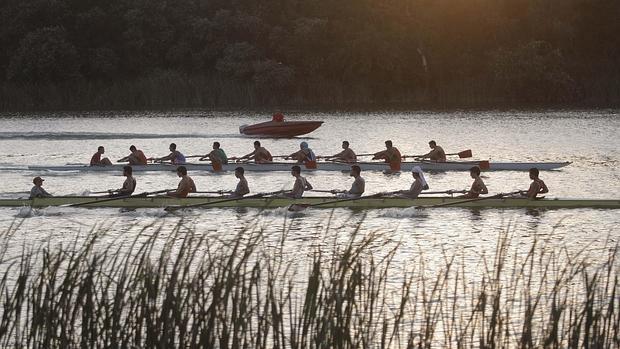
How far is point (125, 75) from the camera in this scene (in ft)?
276

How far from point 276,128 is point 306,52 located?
25.5 metres

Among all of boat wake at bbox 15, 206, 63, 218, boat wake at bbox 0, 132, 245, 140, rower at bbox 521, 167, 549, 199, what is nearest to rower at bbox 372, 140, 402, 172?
rower at bbox 521, 167, 549, 199

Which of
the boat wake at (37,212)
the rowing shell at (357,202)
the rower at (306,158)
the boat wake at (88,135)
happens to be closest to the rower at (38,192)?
the rowing shell at (357,202)

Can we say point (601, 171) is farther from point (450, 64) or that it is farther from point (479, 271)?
point (450, 64)

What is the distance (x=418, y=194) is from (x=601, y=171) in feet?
54.3

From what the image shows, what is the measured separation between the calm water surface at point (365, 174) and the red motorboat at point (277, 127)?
0.79 meters

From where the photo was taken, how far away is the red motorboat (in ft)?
182

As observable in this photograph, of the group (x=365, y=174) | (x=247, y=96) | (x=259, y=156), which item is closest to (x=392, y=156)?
(x=365, y=174)

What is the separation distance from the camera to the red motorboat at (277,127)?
182 ft

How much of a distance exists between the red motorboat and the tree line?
72.6 feet

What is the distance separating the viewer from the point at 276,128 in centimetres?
5550

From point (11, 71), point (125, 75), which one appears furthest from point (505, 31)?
point (11, 71)

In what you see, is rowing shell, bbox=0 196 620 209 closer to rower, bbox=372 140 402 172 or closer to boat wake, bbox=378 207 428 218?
boat wake, bbox=378 207 428 218

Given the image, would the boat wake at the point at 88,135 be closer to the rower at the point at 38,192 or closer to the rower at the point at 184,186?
the rower at the point at 38,192
